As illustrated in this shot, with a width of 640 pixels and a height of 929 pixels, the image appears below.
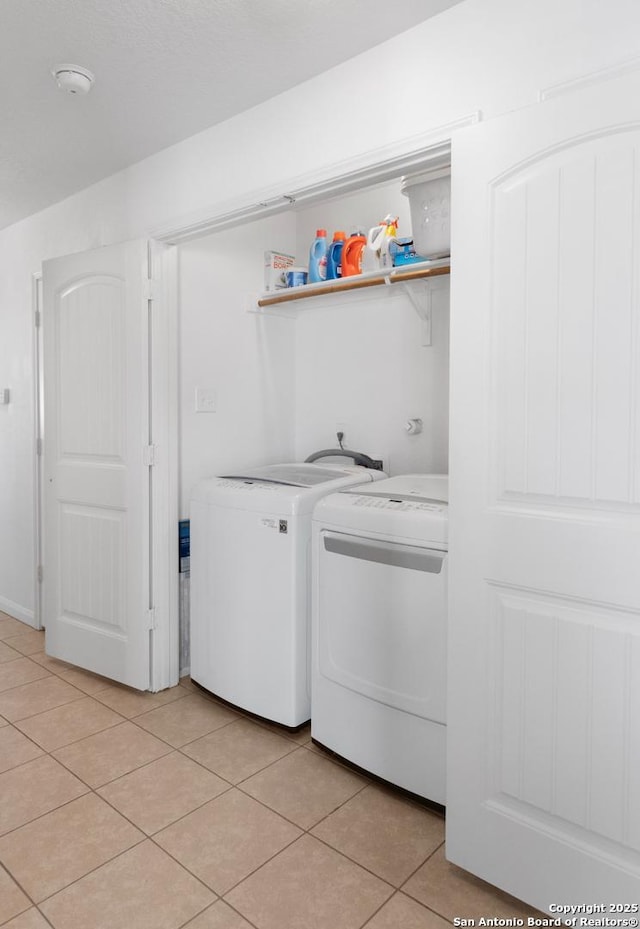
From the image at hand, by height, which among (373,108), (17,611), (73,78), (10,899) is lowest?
(10,899)

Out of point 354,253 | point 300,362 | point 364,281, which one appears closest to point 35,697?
point 300,362

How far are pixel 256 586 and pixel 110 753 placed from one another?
805mm

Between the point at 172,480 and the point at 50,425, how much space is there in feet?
2.46

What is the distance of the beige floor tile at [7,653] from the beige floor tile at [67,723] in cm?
69

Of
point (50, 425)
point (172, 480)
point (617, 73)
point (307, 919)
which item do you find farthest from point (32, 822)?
point (617, 73)

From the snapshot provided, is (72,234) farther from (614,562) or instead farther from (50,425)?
(614,562)

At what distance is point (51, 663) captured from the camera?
3.06 m

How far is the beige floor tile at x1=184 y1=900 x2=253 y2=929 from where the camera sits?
145cm

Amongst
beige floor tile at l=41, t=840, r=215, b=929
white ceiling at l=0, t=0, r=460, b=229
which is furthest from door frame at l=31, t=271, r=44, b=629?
beige floor tile at l=41, t=840, r=215, b=929

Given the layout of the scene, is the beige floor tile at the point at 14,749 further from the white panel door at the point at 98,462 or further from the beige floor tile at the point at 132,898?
the beige floor tile at the point at 132,898

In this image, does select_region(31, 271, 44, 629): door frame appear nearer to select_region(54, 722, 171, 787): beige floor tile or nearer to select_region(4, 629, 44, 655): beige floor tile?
select_region(4, 629, 44, 655): beige floor tile

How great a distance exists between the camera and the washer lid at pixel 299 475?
2.45 metres

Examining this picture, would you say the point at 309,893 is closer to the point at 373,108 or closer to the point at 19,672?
the point at 19,672

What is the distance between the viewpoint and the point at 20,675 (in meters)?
2.91
